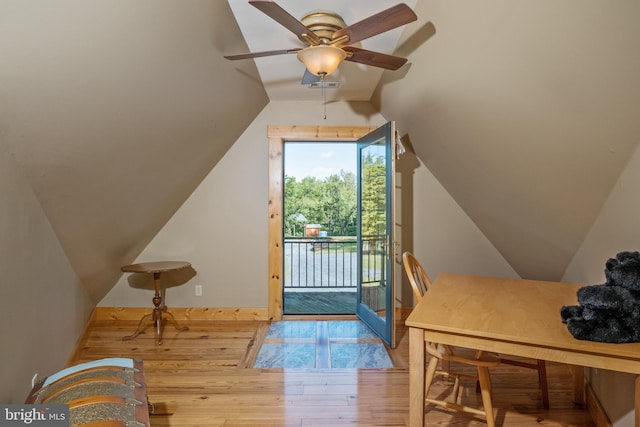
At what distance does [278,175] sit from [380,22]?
7.93ft

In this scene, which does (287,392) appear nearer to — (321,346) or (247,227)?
(321,346)

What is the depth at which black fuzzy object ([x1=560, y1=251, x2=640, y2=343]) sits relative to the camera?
125 centimetres

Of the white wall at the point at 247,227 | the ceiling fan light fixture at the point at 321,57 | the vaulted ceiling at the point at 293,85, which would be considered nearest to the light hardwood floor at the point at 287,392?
the white wall at the point at 247,227

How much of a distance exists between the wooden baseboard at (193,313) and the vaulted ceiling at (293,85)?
1.90ft

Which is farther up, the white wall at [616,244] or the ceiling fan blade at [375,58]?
the ceiling fan blade at [375,58]

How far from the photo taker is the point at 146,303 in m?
3.88

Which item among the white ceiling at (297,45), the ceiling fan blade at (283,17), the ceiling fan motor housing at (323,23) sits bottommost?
the ceiling fan blade at (283,17)

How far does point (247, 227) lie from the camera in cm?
393

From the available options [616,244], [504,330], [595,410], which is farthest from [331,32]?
[595,410]

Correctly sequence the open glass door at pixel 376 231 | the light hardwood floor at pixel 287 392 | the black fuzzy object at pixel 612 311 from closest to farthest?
1. the black fuzzy object at pixel 612 311
2. the light hardwood floor at pixel 287 392
3. the open glass door at pixel 376 231

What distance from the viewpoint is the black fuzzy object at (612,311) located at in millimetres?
1254

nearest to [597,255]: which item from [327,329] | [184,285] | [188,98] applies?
[327,329]

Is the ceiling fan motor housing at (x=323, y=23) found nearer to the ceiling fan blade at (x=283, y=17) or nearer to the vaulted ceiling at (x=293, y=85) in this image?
the ceiling fan blade at (x=283, y=17)

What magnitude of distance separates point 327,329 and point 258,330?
73cm
